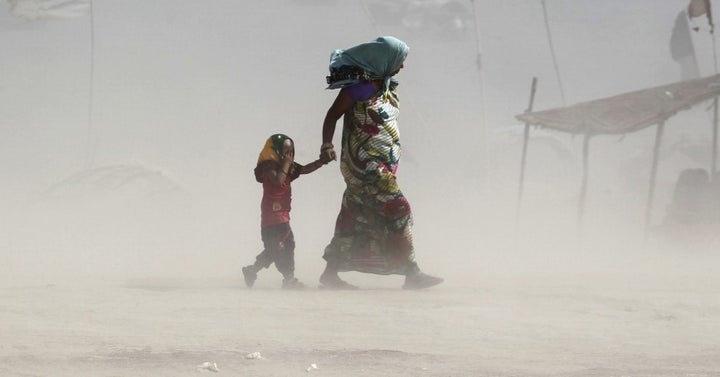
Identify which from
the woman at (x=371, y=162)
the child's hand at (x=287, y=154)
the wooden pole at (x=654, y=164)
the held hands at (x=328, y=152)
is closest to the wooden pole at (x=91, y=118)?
the wooden pole at (x=654, y=164)

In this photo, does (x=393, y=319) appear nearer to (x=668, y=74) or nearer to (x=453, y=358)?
(x=453, y=358)

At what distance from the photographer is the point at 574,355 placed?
4207mm

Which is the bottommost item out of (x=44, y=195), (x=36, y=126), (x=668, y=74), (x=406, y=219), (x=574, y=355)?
(x=574, y=355)

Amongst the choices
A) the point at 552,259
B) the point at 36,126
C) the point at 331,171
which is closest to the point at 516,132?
the point at 331,171

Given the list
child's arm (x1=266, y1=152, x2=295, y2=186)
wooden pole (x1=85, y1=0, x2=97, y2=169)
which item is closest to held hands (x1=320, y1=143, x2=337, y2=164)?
child's arm (x1=266, y1=152, x2=295, y2=186)

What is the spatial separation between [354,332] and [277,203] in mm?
2160

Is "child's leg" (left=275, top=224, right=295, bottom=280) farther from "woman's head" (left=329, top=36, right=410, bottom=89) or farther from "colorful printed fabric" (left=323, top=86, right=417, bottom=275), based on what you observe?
"woman's head" (left=329, top=36, right=410, bottom=89)

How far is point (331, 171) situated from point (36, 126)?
7186mm

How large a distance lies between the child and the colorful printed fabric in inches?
10.9

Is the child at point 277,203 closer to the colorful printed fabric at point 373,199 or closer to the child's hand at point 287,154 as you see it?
the child's hand at point 287,154

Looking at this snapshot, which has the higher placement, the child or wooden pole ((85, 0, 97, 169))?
wooden pole ((85, 0, 97, 169))

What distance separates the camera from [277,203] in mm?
6676

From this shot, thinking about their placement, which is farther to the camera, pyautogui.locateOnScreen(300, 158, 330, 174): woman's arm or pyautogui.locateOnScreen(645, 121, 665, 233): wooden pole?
pyautogui.locateOnScreen(645, 121, 665, 233): wooden pole

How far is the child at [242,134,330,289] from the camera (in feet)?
21.6
